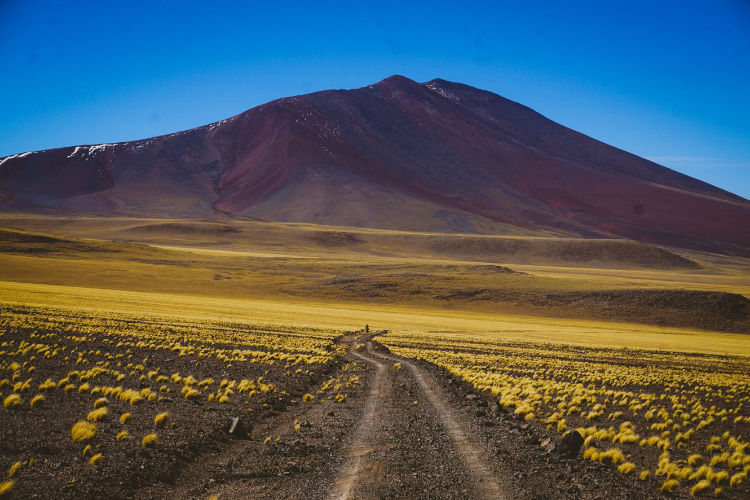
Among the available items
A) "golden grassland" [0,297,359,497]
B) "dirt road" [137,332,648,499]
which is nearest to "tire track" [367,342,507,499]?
"dirt road" [137,332,648,499]

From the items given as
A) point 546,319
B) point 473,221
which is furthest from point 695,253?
point 546,319

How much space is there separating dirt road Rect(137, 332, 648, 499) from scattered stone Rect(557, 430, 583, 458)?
1.10 feet

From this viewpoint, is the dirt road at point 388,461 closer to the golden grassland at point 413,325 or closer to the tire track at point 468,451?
the tire track at point 468,451

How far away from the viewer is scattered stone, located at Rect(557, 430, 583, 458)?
9.33 metres

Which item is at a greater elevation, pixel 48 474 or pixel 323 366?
pixel 48 474

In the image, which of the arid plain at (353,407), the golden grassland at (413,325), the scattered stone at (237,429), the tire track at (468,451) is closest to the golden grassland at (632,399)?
the arid plain at (353,407)

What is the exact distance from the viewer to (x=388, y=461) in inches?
343

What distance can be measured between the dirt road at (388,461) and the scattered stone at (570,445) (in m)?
0.33

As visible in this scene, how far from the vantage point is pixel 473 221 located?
177875mm

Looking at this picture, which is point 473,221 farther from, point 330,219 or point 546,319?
point 546,319

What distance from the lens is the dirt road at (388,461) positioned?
24.6ft

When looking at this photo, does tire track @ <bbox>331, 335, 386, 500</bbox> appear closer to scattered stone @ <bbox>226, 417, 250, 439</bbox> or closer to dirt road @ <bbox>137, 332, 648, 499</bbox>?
dirt road @ <bbox>137, 332, 648, 499</bbox>

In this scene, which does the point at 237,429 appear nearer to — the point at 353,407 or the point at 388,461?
Answer: the point at 388,461

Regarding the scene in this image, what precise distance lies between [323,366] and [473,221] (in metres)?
164
